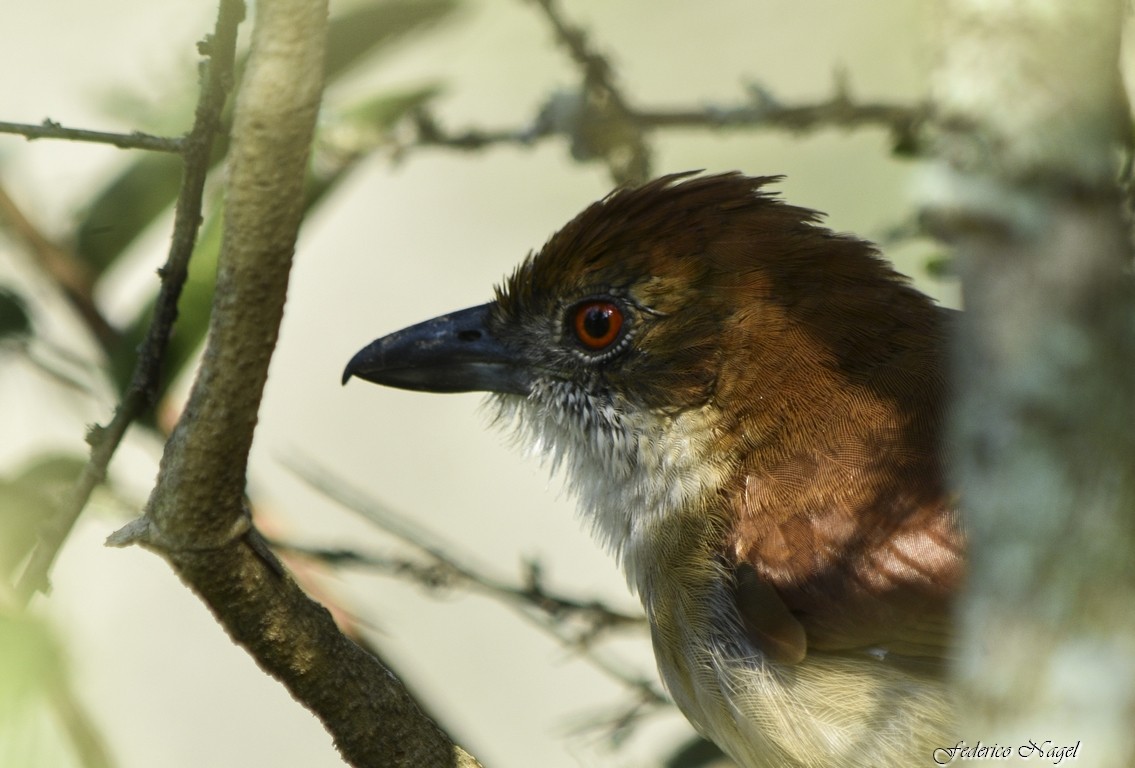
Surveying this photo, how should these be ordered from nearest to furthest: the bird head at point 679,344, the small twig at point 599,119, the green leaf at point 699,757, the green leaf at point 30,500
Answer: the green leaf at point 30,500 → the bird head at point 679,344 → the small twig at point 599,119 → the green leaf at point 699,757

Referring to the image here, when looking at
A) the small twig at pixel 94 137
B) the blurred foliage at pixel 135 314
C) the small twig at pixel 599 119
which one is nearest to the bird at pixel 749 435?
the small twig at pixel 599 119

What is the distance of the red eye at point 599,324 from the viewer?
3.26m

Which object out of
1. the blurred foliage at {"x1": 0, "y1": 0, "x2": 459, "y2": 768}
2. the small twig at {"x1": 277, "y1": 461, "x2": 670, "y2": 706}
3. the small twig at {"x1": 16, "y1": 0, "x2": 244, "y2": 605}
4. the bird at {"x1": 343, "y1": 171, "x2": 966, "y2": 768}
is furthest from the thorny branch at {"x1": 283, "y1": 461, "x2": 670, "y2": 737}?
the small twig at {"x1": 16, "y1": 0, "x2": 244, "y2": 605}

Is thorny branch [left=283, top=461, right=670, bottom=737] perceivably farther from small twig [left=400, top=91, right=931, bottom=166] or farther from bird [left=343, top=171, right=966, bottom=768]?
small twig [left=400, top=91, right=931, bottom=166]

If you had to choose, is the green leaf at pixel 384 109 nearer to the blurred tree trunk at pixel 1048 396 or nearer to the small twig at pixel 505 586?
the small twig at pixel 505 586

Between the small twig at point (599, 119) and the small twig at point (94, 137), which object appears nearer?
the small twig at point (94, 137)

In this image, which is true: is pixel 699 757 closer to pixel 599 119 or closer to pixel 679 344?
pixel 679 344

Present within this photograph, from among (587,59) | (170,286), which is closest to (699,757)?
(587,59)

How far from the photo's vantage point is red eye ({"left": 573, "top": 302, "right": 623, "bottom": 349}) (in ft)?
10.7

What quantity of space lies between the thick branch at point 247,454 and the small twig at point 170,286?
0.66 feet

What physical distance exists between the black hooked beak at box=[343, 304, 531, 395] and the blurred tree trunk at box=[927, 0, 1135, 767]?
180 cm

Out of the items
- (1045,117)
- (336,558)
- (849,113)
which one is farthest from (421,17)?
(1045,117)

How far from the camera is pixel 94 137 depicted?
2107 mm

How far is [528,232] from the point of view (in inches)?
249
